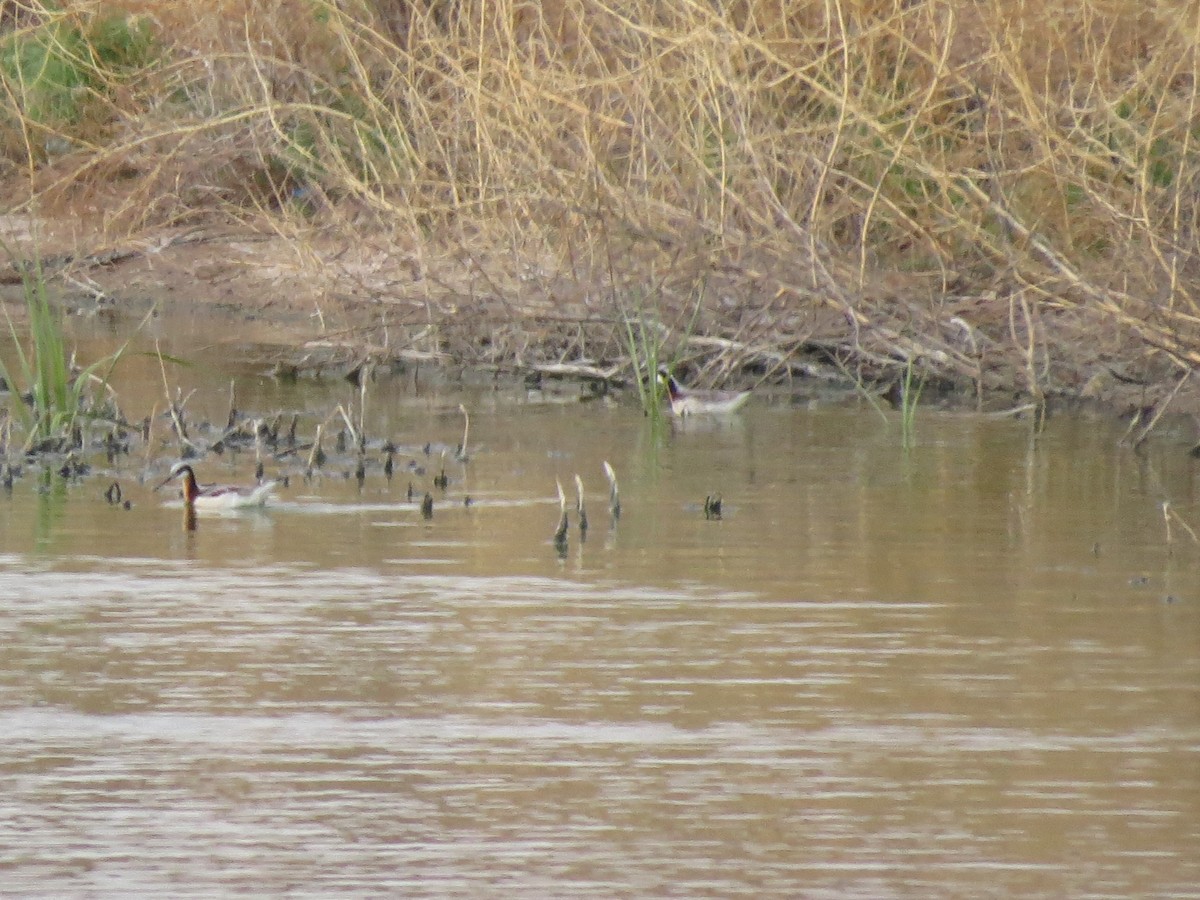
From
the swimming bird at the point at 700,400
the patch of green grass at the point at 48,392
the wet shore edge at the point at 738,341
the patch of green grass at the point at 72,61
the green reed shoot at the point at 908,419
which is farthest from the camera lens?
the patch of green grass at the point at 72,61

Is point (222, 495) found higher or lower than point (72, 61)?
lower

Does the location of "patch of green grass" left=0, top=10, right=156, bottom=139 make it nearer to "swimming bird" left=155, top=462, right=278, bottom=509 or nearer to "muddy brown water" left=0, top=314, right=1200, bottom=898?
"muddy brown water" left=0, top=314, right=1200, bottom=898

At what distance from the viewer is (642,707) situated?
6.55 m

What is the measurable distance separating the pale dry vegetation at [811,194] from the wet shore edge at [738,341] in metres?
0.03

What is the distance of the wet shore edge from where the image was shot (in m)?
12.9

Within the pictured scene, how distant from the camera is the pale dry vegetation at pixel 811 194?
12125mm

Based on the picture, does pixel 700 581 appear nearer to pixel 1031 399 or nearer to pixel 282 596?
pixel 282 596

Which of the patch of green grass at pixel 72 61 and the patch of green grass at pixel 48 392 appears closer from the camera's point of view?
the patch of green grass at pixel 48 392

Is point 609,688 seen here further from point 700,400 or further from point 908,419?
point 700,400

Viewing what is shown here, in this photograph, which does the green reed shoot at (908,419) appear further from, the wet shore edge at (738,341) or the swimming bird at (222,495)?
the swimming bird at (222,495)

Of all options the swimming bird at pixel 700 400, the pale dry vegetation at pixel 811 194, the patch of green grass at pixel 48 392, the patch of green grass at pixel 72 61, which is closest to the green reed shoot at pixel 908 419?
the pale dry vegetation at pixel 811 194

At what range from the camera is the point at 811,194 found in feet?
44.5

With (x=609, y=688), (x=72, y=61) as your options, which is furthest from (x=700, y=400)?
(x=72, y=61)

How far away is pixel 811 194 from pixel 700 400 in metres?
1.31
